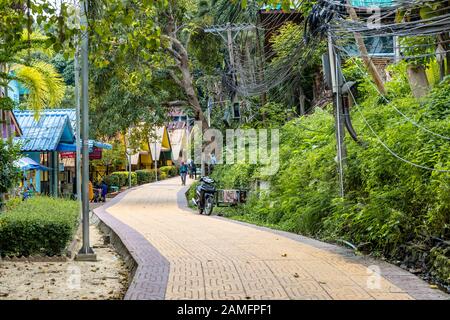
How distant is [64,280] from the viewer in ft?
31.0

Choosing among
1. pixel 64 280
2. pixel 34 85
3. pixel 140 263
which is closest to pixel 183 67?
pixel 34 85

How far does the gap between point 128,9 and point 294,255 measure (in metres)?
4.70

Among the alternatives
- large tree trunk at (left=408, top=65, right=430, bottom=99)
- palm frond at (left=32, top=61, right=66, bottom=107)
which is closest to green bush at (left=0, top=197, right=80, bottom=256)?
palm frond at (left=32, top=61, right=66, bottom=107)

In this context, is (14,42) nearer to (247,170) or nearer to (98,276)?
(98,276)

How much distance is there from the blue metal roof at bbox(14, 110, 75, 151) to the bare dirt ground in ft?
45.7

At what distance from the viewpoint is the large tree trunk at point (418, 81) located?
12.4 meters

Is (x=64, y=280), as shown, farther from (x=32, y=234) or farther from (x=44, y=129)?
(x=44, y=129)

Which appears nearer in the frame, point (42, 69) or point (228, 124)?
point (42, 69)

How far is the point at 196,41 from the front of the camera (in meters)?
28.0

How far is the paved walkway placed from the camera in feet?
22.8

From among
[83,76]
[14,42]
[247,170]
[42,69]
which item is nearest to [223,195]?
[247,170]

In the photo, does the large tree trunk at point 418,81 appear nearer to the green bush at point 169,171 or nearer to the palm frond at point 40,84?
the palm frond at point 40,84
